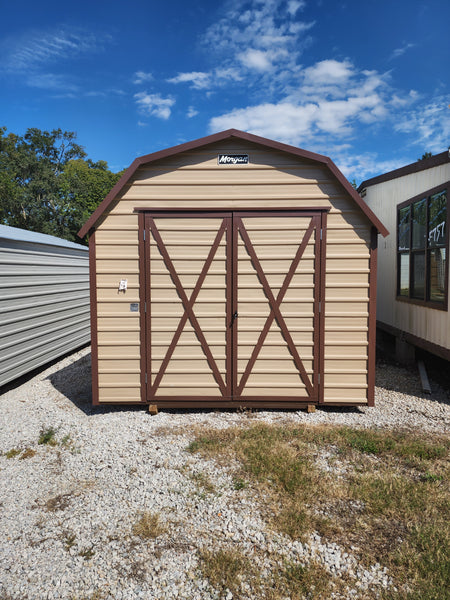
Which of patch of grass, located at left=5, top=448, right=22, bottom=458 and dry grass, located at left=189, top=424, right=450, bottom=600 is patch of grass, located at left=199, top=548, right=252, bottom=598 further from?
patch of grass, located at left=5, top=448, right=22, bottom=458

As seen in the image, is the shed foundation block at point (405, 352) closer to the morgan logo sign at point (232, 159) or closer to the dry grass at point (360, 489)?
the dry grass at point (360, 489)

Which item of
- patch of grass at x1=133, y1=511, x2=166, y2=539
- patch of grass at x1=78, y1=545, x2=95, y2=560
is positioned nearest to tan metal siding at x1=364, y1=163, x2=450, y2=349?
patch of grass at x1=133, y1=511, x2=166, y2=539

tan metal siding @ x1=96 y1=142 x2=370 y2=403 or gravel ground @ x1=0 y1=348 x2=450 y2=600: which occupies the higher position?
tan metal siding @ x1=96 y1=142 x2=370 y2=403

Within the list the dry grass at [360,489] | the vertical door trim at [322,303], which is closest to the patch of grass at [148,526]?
the dry grass at [360,489]

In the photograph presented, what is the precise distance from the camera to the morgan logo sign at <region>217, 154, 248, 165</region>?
18.7 feet

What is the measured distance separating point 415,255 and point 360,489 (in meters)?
5.44

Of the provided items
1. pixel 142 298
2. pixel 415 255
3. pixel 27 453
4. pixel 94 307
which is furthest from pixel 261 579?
pixel 415 255

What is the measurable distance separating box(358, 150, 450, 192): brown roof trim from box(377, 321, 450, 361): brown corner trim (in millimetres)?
3152

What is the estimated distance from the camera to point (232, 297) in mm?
5754

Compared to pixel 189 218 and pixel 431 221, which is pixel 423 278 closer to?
pixel 431 221

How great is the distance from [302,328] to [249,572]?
11.5ft

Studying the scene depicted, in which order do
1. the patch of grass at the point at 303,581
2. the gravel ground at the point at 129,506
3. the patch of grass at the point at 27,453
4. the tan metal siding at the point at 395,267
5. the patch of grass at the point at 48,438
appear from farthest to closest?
the tan metal siding at the point at 395,267 → the patch of grass at the point at 48,438 → the patch of grass at the point at 27,453 → the gravel ground at the point at 129,506 → the patch of grass at the point at 303,581

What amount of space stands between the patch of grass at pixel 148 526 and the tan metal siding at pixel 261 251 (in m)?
2.63

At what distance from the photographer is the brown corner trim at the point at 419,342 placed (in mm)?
6336
